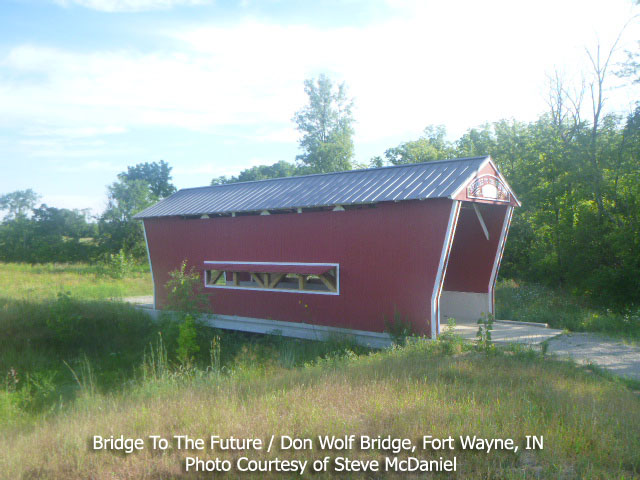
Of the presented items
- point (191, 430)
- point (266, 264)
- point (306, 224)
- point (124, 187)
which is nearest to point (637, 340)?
point (306, 224)

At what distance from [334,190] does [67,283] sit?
15187 mm

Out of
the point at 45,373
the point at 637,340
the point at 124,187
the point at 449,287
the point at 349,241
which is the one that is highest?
the point at 124,187

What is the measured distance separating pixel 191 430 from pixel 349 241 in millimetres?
6604

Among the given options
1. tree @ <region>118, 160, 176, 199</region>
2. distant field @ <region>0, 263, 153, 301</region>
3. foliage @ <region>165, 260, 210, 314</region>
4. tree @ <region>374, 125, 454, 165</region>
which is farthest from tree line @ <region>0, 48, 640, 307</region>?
tree @ <region>118, 160, 176, 199</region>

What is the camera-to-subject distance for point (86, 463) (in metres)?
4.16

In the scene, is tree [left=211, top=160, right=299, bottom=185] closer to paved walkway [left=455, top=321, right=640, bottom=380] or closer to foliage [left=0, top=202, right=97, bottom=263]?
foliage [left=0, top=202, right=97, bottom=263]

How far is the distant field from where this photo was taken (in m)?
17.6

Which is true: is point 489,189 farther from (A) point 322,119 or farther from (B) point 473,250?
(A) point 322,119

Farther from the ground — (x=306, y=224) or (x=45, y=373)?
(x=306, y=224)

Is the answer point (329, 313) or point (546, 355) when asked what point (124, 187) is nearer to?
point (329, 313)

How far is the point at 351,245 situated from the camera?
10688mm

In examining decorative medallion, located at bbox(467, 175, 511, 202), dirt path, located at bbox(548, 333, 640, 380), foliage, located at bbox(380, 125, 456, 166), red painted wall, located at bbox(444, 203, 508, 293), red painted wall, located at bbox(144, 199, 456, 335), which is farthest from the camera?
foliage, located at bbox(380, 125, 456, 166)

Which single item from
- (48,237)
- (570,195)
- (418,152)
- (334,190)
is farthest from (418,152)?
(48,237)

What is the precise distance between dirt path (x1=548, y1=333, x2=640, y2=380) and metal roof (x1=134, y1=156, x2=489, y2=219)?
3.53 metres
